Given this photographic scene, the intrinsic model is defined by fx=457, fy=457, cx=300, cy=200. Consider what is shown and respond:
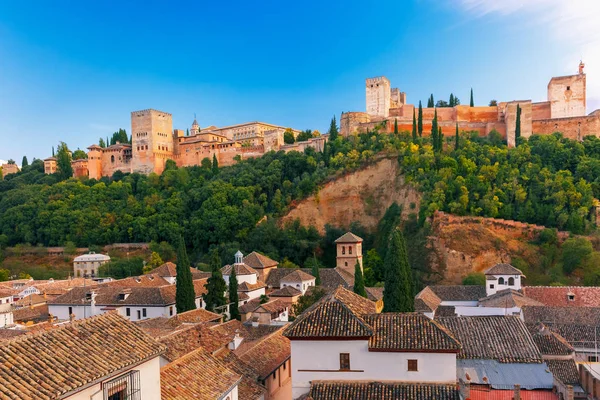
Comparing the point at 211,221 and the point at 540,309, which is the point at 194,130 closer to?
the point at 211,221

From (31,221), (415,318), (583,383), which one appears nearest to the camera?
(415,318)

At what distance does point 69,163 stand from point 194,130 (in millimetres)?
24698

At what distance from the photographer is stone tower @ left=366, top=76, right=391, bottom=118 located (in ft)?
A: 238

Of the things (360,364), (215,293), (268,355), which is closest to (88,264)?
(215,293)

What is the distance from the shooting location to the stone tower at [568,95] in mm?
60188

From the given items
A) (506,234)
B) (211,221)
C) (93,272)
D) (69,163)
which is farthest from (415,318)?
(69,163)

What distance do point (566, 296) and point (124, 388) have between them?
32218 mm

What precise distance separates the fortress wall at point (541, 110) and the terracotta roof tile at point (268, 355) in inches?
2172

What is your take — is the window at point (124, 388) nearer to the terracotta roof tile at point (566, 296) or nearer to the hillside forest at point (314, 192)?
the terracotta roof tile at point (566, 296)

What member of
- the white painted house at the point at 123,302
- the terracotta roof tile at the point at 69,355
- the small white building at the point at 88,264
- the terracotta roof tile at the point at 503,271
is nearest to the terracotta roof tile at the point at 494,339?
the terracotta roof tile at the point at 69,355

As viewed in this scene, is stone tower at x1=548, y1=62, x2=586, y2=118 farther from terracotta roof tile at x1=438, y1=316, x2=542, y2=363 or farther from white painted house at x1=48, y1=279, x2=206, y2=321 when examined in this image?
white painted house at x1=48, y1=279, x2=206, y2=321

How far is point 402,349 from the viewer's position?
1327 centimetres

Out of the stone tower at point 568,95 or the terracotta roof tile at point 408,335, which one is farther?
the stone tower at point 568,95

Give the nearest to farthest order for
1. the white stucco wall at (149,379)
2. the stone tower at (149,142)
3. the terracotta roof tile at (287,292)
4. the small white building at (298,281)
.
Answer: the white stucco wall at (149,379) → the terracotta roof tile at (287,292) → the small white building at (298,281) → the stone tower at (149,142)
